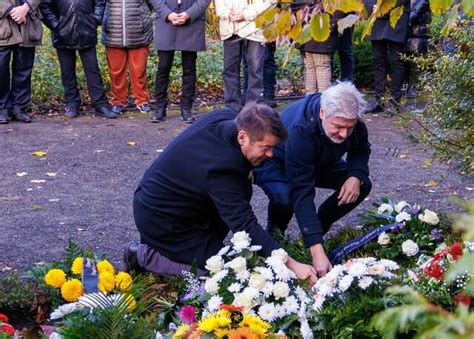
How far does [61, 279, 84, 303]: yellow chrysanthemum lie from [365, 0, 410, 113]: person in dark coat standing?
6036mm

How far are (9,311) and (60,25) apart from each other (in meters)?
5.84

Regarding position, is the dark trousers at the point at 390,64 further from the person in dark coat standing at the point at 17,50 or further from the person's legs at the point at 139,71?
the person in dark coat standing at the point at 17,50

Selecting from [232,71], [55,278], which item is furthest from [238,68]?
[55,278]

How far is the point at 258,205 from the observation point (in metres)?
7.23

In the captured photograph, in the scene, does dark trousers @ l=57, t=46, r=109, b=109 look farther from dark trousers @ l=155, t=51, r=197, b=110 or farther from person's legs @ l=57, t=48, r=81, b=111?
dark trousers @ l=155, t=51, r=197, b=110

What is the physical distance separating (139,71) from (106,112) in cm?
66

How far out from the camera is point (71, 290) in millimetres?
4586

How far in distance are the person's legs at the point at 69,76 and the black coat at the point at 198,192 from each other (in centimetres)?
550

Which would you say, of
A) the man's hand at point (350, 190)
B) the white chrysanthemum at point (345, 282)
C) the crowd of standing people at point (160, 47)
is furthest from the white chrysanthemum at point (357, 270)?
the crowd of standing people at point (160, 47)

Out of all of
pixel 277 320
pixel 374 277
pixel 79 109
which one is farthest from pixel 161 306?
pixel 79 109

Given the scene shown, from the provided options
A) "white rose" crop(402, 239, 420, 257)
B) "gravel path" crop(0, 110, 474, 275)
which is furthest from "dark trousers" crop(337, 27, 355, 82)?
"white rose" crop(402, 239, 420, 257)

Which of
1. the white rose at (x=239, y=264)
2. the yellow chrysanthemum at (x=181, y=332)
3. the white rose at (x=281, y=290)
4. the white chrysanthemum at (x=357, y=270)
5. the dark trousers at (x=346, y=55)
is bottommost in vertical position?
the dark trousers at (x=346, y=55)

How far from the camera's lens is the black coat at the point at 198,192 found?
4.73 metres

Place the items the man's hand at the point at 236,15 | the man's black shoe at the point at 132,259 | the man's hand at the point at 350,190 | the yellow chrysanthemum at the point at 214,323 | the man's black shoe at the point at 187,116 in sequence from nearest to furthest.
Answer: the yellow chrysanthemum at the point at 214,323 → the man's black shoe at the point at 132,259 → the man's hand at the point at 350,190 → the man's hand at the point at 236,15 → the man's black shoe at the point at 187,116
